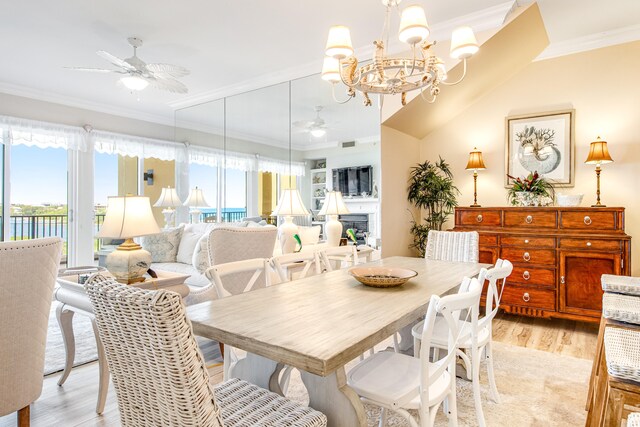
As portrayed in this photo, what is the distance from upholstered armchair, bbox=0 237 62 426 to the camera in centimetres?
145

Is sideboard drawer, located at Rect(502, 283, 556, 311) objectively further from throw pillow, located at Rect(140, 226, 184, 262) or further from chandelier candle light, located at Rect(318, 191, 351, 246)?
throw pillow, located at Rect(140, 226, 184, 262)

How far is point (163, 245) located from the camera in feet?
13.4

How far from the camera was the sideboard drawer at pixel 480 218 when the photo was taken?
3625 mm

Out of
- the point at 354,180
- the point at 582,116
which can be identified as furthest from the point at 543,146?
the point at 354,180

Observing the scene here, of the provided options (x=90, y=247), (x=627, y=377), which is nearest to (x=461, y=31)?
(x=627, y=377)

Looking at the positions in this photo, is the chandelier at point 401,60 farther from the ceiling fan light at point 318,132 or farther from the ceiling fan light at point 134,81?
the ceiling fan light at point 134,81

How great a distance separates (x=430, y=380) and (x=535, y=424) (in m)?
1.05

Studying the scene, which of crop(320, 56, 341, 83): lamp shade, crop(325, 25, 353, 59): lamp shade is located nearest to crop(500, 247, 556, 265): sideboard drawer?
crop(320, 56, 341, 83): lamp shade

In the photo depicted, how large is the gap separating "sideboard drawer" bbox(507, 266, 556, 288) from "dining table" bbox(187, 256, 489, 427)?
2.00 meters

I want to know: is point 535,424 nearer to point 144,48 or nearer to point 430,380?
point 430,380

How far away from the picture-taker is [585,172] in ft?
11.8

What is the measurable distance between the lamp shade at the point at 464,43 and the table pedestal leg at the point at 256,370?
1924 mm

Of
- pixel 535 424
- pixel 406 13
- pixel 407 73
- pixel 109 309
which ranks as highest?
pixel 406 13

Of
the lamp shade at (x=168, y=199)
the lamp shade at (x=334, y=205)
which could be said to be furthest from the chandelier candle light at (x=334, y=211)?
the lamp shade at (x=168, y=199)
